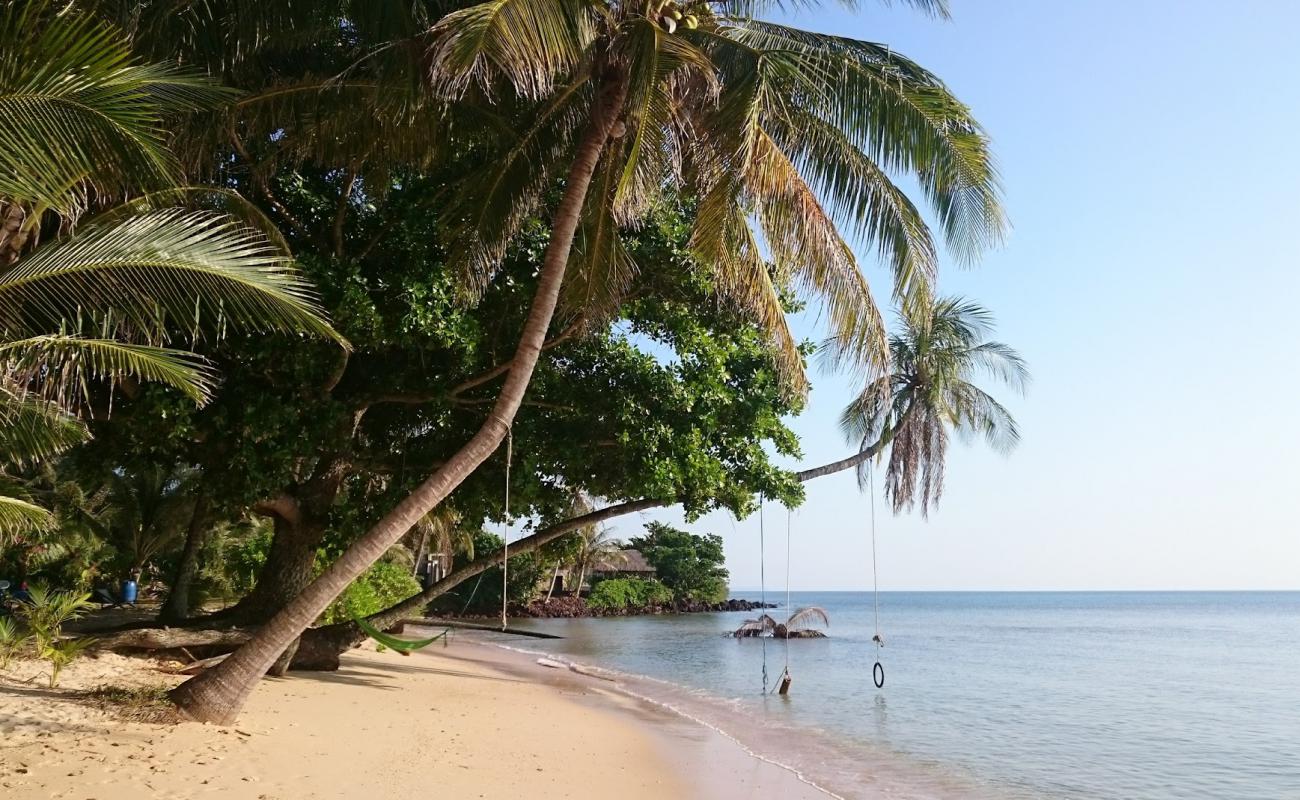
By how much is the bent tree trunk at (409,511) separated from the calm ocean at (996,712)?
4.91 metres

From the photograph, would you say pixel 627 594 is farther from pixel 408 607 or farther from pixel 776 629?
pixel 408 607

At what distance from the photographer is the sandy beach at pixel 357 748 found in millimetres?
5676

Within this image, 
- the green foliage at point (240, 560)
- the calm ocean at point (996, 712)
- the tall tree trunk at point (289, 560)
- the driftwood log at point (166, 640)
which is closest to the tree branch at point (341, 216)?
the tall tree trunk at point (289, 560)

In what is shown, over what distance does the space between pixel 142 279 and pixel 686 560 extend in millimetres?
52264

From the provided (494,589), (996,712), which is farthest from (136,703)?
(494,589)

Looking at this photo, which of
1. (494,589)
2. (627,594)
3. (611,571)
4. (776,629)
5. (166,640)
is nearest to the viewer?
(166,640)

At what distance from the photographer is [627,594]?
51156mm

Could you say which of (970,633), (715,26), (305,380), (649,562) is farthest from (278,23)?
(649,562)

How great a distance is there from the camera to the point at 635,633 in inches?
1357

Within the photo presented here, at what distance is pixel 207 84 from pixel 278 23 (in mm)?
2165

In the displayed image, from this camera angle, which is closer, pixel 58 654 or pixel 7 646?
pixel 58 654

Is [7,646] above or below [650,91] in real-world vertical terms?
below

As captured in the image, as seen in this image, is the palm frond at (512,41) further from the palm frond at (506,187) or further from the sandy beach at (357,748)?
the sandy beach at (357,748)

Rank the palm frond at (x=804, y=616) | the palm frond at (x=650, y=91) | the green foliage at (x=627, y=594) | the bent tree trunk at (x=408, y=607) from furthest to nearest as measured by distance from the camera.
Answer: the green foliage at (x=627, y=594)
the palm frond at (x=804, y=616)
the bent tree trunk at (x=408, y=607)
the palm frond at (x=650, y=91)
